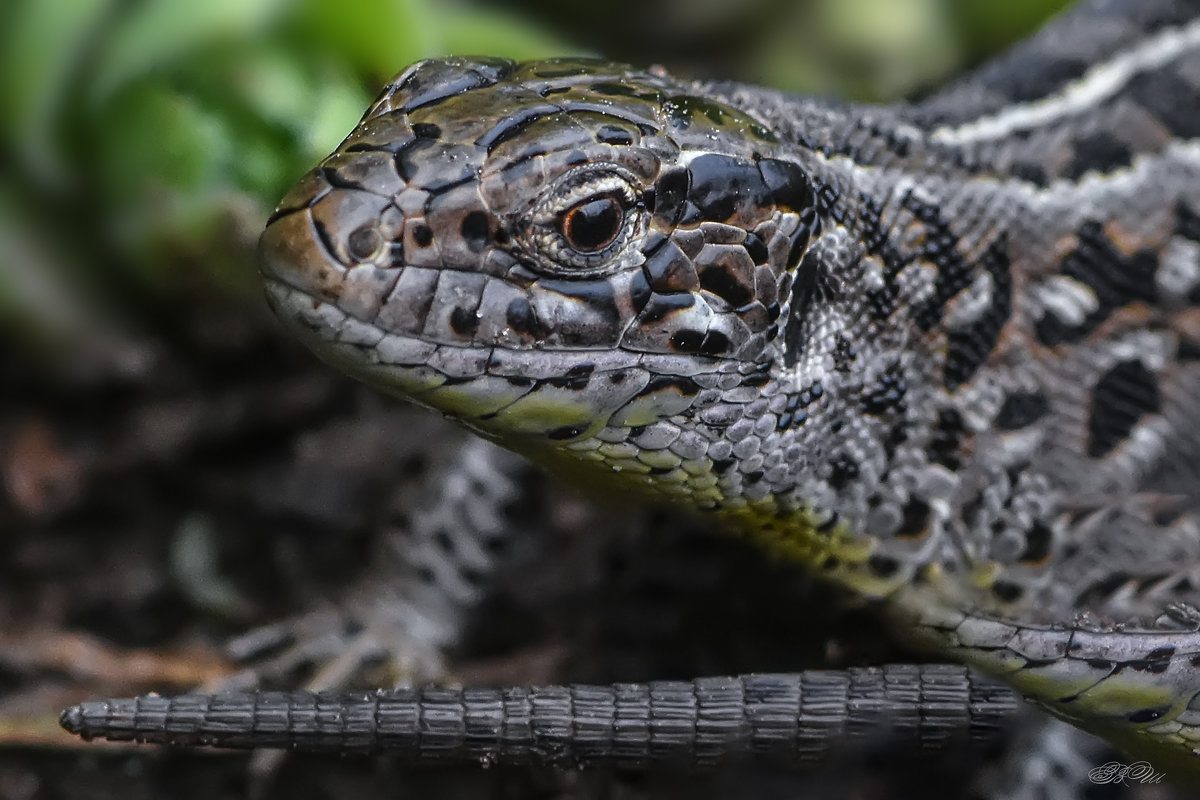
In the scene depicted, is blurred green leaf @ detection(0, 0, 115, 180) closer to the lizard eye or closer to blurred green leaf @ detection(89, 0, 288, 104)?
blurred green leaf @ detection(89, 0, 288, 104)

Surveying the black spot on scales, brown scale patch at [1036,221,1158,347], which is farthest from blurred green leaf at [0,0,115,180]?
the black spot on scales

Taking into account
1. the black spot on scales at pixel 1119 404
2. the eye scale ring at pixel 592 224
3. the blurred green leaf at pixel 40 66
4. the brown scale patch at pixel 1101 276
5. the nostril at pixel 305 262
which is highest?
the brown scale patch at pixel 1101 276

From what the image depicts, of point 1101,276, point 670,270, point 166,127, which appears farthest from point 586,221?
point 166,127

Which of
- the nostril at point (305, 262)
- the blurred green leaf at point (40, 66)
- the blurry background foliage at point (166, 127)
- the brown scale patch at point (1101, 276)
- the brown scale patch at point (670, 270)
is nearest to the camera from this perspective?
the nostril at point (305, 262)

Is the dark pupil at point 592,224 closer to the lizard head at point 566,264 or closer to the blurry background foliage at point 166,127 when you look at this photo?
the lizard head at point 566,264

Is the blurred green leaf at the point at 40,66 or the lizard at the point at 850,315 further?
the blurred green leaf at the point at 40,66

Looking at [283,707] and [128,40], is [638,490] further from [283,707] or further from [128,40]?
[128,40]

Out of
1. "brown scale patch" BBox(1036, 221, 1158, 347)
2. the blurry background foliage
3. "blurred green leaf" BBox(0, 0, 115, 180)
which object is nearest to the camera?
"brown scale patch" BBox(1036, 221, 1158, 347)

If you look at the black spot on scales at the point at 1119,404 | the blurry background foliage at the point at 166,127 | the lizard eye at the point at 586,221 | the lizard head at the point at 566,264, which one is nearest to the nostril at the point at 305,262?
the lizard head at the point at 566,264
